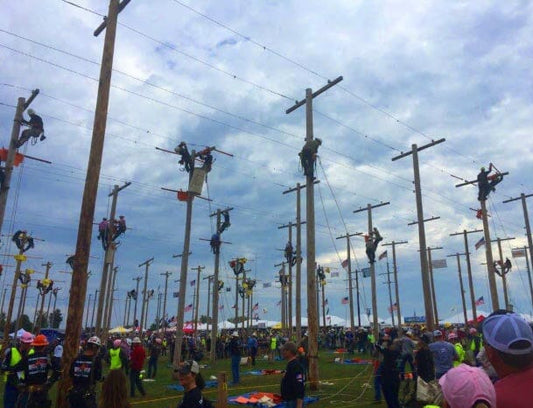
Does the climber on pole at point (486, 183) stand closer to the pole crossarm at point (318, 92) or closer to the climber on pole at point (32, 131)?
the pole crossarm at point (318, 92)

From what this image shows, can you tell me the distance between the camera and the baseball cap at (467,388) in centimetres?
202

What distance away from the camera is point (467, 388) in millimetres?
2051

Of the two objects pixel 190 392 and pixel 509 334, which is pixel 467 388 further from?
pixel 190 392

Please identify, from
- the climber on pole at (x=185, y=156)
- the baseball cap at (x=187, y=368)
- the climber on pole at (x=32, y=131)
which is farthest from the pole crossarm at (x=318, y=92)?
the baseball cap at (x=187, y=368)

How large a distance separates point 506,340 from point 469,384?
0.96 feet

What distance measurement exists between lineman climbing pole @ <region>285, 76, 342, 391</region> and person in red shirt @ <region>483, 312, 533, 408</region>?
12.2m

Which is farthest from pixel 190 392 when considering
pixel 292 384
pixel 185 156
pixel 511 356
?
pixel 185 156

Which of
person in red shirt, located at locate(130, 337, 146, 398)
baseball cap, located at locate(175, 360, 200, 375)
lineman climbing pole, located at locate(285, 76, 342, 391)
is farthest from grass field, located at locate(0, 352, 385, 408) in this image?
baseball cap, located at locate(175, 360, 200, 375)

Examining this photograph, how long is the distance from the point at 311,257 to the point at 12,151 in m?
10.3


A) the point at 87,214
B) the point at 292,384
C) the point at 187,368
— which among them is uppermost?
the point at 87,214

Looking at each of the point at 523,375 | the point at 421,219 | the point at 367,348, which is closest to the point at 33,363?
the point at 523,375

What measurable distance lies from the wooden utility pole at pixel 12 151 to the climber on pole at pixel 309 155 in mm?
9288

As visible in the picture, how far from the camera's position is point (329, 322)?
221 feet

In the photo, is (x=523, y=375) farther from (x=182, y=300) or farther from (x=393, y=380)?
(x=182, y=300)
